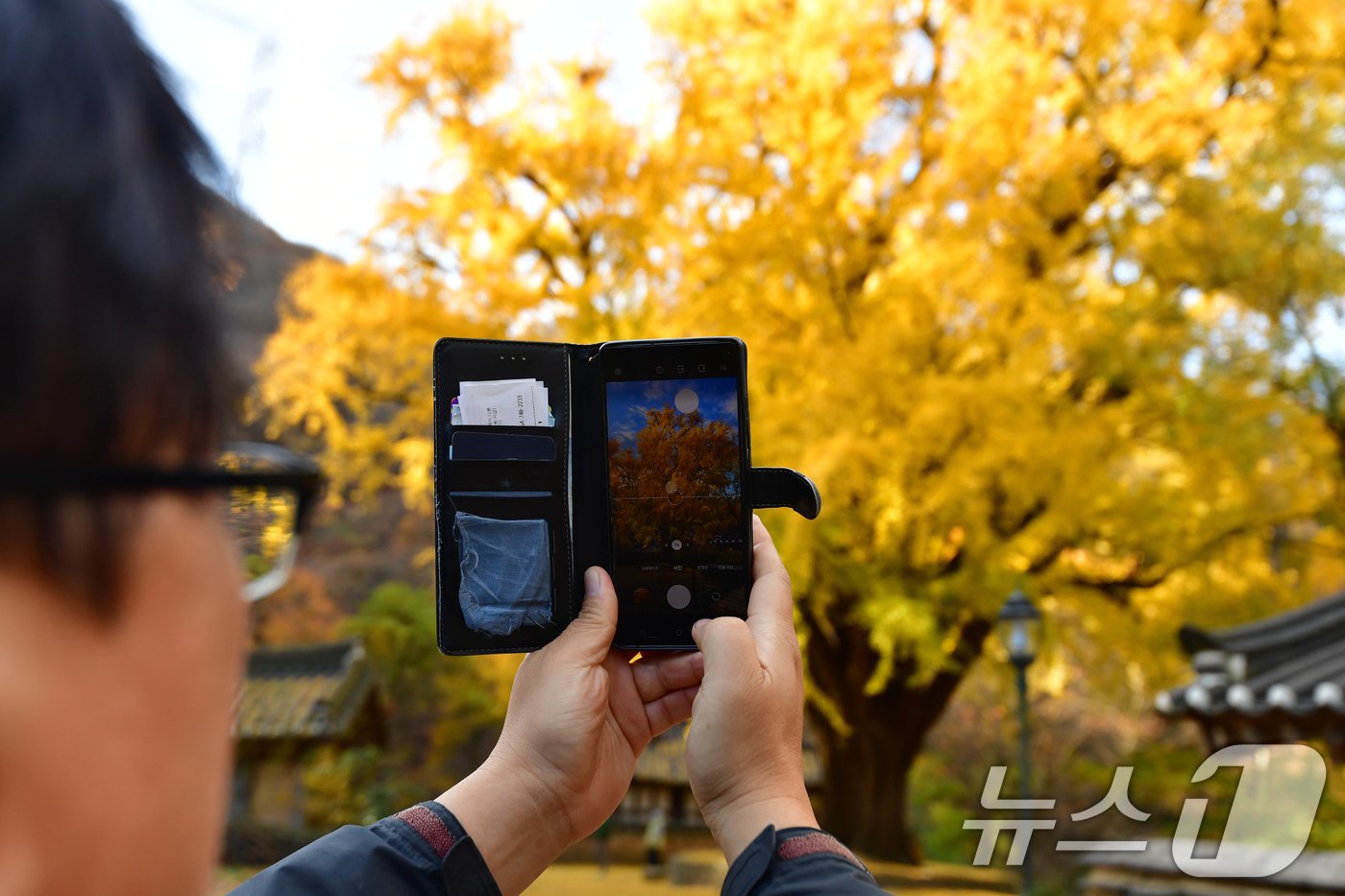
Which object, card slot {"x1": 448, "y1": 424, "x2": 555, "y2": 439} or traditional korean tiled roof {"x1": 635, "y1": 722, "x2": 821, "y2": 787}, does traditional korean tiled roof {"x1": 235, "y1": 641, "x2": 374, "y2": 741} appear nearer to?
traditional korean tiled roof {"x1": 635, "y1": 722, "x2": 821, "y2": 787}

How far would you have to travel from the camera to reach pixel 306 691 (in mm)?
13422

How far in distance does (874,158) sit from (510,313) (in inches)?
128

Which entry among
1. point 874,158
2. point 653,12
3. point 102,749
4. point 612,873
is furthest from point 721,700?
point 612,873

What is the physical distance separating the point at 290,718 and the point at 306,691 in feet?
1.72

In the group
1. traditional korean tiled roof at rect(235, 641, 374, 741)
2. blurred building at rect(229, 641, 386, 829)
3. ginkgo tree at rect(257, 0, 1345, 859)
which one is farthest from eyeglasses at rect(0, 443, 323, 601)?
blurred building at rect(229, 641, 386, 829)

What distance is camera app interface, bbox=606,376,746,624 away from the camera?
1.10m

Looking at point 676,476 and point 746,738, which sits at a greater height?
point 676,476

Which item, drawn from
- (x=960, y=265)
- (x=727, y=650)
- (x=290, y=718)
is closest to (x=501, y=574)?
(x=727, y=650)

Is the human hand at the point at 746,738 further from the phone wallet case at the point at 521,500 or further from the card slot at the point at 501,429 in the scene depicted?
the card slot at the point at 501,429

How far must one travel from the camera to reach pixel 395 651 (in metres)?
16.2

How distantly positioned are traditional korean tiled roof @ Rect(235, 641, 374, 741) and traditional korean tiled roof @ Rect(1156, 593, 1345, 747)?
10.5 meters

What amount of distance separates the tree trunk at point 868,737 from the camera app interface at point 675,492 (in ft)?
29.9

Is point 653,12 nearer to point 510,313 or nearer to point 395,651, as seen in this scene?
point 510,313

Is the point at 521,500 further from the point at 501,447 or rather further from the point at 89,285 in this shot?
the point at 89,285
